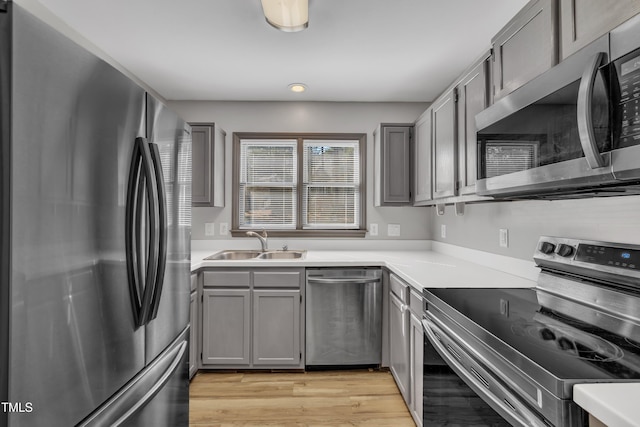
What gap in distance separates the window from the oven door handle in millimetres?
2059

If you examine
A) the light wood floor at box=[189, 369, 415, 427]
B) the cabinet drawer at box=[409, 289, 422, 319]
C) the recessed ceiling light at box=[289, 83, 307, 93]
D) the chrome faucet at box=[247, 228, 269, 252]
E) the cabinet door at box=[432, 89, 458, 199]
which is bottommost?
the light wood floor at box=[189, 369, 415, 427]

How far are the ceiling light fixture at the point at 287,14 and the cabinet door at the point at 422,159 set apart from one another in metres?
1.19

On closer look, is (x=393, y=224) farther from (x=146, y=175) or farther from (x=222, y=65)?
(x=146, y=175)

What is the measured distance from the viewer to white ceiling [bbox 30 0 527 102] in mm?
1944

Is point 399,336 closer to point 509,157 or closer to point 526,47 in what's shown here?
point 509,157

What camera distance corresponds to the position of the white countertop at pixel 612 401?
0.63 meters

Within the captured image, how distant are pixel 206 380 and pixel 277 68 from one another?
8.09ft

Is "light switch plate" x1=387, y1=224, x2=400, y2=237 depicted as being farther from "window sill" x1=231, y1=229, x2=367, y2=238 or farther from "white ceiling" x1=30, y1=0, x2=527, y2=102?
"white ceiling" x1=30, y1=0, x2=527, y2=102

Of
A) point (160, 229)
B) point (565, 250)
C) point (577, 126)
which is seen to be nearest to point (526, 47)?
point (577, 126)

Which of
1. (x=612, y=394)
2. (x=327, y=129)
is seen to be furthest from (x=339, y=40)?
(x=612, y=394)

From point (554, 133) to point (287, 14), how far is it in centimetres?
151

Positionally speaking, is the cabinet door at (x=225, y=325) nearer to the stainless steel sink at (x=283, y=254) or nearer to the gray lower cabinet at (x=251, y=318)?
the gray lower cabinet at (x=251, y=318)

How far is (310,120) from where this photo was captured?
3504 mm

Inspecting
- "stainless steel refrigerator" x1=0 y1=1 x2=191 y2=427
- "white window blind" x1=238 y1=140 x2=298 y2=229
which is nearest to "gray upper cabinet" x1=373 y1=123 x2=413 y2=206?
"white window blind" x1=238 y1=140 x2=298 y2=229
